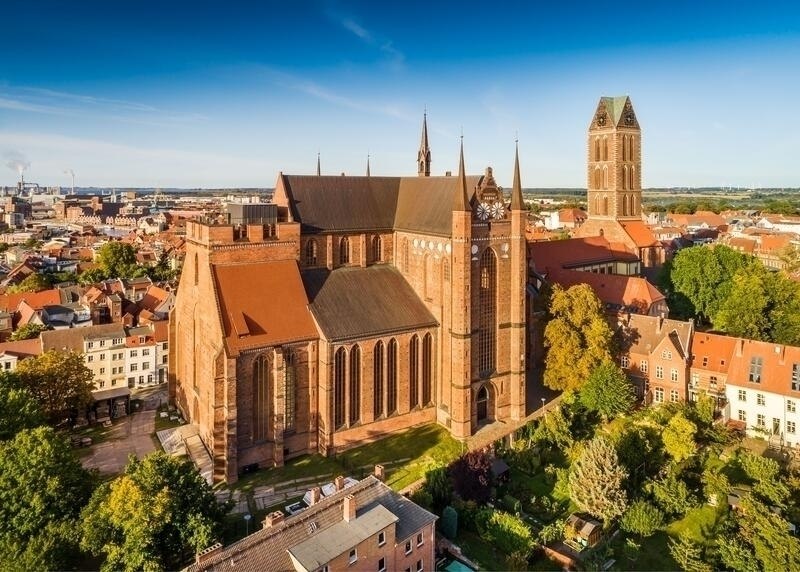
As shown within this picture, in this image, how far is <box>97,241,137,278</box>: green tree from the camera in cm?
10938

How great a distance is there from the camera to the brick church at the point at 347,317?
134 ft

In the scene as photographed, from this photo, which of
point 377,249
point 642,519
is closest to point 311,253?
point 377,249

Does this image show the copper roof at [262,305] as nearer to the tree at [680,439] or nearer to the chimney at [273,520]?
the chimney at [273,520]

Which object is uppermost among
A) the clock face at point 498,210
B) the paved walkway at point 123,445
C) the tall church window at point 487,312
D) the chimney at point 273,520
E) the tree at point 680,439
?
the clock face at point 498,210

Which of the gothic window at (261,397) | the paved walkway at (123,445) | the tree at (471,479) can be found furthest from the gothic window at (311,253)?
the tree at (471,479)

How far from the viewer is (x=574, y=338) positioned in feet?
161

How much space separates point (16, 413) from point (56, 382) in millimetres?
10753

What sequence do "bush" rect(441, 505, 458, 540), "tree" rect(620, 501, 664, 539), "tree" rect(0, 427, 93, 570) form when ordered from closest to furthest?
"tree" rect(0, 427, 93, 570)
"bush" rect(441, 505, 458, 540)
"tree" rect(620, 501, 664, 539)

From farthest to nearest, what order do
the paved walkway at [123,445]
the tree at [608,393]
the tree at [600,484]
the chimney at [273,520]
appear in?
the tree at [608,393] → the paved walkway at [123,445] → the tree at [600,484] → the chimney at [273,520]

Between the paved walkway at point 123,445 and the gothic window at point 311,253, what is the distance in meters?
18.6

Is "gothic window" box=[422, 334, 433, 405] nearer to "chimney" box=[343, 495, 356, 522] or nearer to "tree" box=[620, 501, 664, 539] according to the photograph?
"tree" box=[620, 501, 664, 539]

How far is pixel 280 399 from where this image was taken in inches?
1602

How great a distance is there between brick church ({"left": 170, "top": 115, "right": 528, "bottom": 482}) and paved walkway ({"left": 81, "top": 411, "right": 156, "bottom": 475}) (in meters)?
3.46

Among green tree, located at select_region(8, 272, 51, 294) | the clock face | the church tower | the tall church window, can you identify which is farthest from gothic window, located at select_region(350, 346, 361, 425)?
green tree, located at select_region(8, 272, 51, 294)
